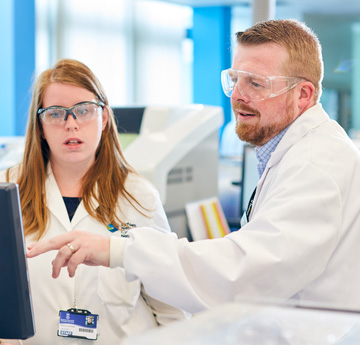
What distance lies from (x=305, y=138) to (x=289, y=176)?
0.46ft

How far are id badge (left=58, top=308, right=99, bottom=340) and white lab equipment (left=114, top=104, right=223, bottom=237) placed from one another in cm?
113

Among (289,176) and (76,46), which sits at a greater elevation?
(76,46)

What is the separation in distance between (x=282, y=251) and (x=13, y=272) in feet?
1.60

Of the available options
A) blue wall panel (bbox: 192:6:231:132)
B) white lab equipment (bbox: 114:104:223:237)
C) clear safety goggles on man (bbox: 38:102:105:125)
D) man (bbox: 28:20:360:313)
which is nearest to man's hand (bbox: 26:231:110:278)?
man (bbox: 28:20:360:313)

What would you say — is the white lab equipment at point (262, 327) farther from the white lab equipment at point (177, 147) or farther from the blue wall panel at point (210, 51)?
the blue wall panel at point (210, 51)

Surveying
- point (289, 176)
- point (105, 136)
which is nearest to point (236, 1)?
point (105, 136)

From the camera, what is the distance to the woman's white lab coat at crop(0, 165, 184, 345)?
4.99ft

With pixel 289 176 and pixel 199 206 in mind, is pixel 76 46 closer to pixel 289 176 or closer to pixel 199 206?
pixel 199 206

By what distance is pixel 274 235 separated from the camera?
3.65ft

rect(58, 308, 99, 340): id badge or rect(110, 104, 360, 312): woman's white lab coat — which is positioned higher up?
rect(110, 104, 360, 312): woman's white lab coat

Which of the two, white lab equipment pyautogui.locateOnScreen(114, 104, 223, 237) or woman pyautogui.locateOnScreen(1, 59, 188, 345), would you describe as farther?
white lab equipment pyautogui.locateOnScreen(114, 104, 223, 237)

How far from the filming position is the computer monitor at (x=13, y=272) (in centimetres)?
99

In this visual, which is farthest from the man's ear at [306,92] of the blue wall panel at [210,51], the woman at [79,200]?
the blue wall panel at [210,51]

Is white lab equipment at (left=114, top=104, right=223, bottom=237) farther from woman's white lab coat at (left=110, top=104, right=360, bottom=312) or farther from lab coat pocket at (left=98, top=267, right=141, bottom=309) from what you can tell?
woman's white lab coat at (left=110, top=104, right=360, bottom=312)
